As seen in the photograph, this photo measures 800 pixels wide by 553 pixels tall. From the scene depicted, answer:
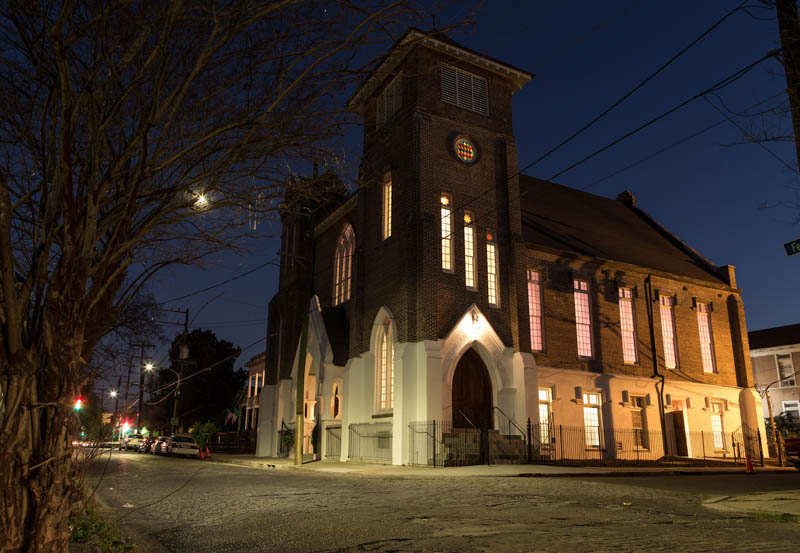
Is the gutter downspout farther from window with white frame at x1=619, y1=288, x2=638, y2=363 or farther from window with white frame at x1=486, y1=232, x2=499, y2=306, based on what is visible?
window with white frame at x1=486, y1=232, x2=499, y2=306

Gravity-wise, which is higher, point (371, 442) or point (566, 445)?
point (371, 442)

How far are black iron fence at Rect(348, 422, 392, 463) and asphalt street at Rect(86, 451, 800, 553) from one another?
11.3m

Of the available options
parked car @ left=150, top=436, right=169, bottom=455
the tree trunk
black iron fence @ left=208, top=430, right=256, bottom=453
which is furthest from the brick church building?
the tree trunk

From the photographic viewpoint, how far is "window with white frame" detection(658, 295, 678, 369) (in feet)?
109

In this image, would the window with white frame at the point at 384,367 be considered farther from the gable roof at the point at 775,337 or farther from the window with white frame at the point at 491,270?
the gable roof at the point at 775,337

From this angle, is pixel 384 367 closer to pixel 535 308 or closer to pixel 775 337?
pixel 535 308

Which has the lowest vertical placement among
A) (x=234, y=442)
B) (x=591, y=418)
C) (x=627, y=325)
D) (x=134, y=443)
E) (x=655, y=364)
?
(x=134, y=443)

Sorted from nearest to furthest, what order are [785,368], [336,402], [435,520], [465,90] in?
[435,520]
[465,90]
[336,402]
[785,368]

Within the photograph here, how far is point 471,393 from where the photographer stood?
25062 millimetres

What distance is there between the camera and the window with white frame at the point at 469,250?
85.3ft

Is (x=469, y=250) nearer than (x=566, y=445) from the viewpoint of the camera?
Yes

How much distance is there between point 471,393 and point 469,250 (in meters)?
5.88

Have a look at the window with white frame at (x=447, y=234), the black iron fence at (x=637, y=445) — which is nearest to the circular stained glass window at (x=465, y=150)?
the window with white frame at (x=447, y=234)

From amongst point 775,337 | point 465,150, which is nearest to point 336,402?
point 465,150
